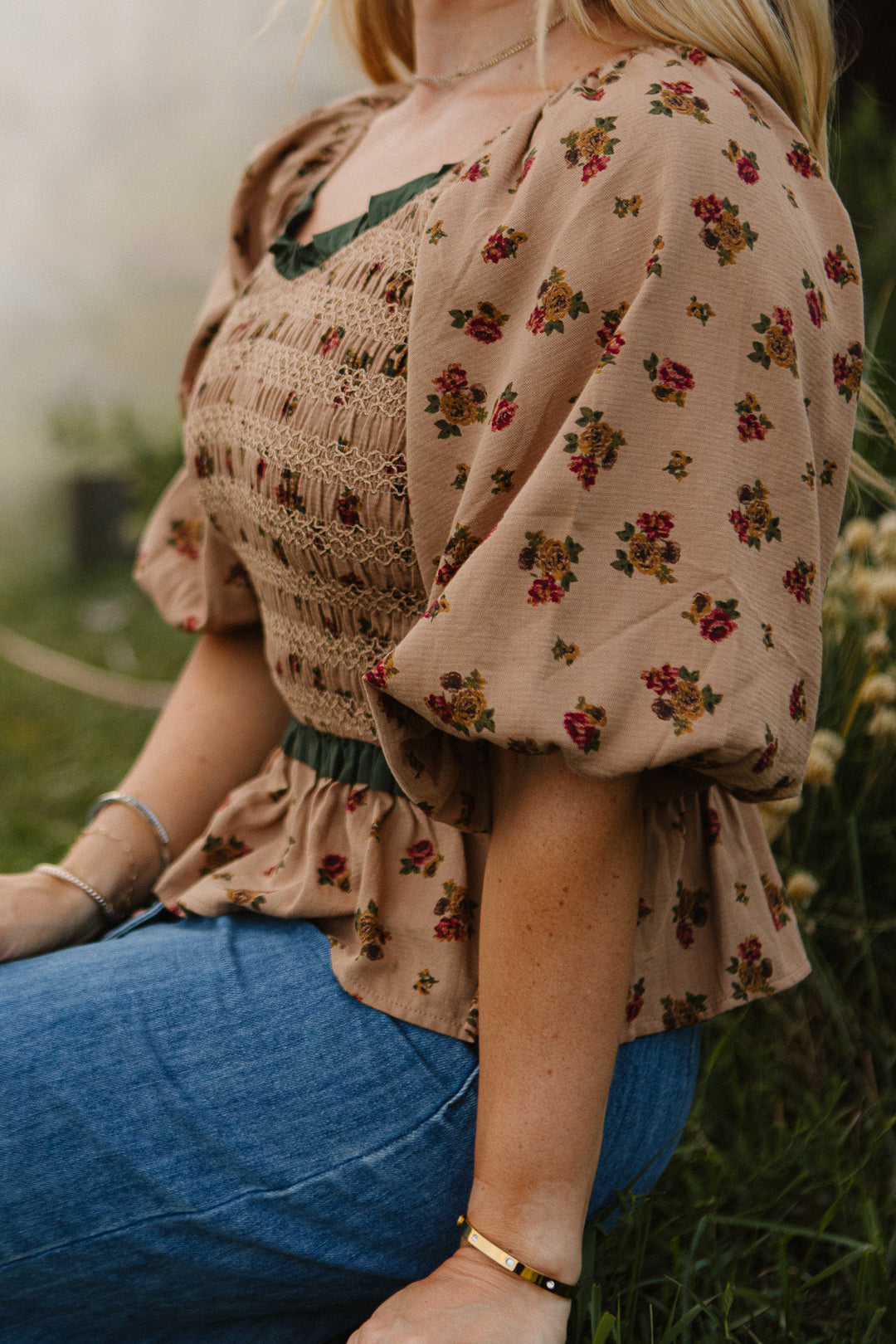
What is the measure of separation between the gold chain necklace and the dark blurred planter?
13.7 ft

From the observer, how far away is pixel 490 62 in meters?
0.97

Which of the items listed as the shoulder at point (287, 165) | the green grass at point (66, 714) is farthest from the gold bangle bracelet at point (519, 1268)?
the green grass at point (66, 714)

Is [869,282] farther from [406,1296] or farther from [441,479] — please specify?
[406,1296]

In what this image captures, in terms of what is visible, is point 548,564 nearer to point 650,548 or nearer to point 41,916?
point 650,548

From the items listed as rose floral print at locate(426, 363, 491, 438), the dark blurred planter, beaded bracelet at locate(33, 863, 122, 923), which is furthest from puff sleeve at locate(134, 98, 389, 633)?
the dark blurred planter

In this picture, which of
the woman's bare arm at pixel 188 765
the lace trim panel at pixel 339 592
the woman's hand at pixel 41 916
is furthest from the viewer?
the woman's bare arm at pixel 188 765

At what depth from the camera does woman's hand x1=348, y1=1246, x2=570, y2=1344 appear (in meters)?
0.66

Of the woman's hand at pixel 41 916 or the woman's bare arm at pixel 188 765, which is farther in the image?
the woman's bare arm at pixel 188 765

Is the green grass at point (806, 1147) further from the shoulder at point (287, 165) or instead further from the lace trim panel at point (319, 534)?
the shoulder at point (287, 165)

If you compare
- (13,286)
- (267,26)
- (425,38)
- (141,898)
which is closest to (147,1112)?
(141,898)

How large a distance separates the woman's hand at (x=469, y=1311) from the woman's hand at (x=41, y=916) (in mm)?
488

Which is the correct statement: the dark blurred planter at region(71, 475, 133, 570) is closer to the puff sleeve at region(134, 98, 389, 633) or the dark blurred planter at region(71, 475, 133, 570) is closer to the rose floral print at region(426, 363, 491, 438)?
the puff sleeve at region(134, 98, 389, 633)

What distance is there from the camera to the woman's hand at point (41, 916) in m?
1.00

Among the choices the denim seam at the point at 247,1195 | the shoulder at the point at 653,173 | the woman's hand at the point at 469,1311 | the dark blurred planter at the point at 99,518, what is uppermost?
the shoulder at the point at 653,173
